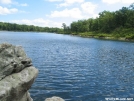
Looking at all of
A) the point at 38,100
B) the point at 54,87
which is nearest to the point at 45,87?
the point at 54,87

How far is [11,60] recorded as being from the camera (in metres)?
15.4

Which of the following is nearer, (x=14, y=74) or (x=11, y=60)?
(x=14, y=74)

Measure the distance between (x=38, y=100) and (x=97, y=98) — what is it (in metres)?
7.32

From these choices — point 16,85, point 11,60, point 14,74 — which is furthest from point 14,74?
point 16,85

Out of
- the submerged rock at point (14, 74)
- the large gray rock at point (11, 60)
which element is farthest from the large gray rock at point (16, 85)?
the large gray rock at point (11, 60)

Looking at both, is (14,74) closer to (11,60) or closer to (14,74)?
(14,74)

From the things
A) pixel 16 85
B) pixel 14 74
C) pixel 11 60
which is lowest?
pixel 16 85

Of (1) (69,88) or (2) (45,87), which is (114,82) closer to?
(1) (69,88)

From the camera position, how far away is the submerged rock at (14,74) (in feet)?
45.8

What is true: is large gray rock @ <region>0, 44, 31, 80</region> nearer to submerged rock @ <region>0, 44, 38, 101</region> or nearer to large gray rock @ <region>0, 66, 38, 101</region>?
submerged rock @ <region>0, 44, 38, 101</region>

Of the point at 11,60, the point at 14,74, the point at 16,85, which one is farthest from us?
the point at 11,60

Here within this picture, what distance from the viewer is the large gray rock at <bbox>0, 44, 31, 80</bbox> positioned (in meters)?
15.0

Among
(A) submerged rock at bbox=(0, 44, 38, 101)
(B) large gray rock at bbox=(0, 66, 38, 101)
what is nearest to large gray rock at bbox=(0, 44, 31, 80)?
(A) submerged rock at bbox=(0, 44, 38, 101)

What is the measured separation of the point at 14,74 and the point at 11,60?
110 centimetres
